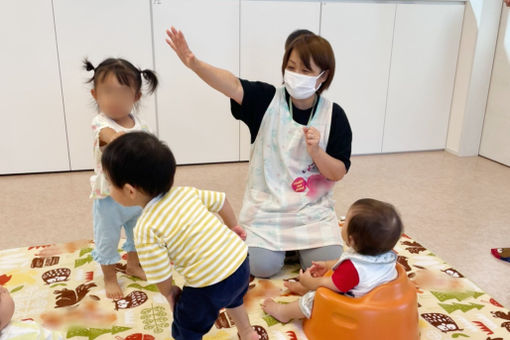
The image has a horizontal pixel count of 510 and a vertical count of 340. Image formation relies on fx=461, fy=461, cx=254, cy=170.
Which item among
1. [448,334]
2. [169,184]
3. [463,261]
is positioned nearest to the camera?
[169,184]

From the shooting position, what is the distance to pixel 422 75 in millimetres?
3438

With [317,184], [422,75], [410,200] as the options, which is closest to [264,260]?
[317,184]

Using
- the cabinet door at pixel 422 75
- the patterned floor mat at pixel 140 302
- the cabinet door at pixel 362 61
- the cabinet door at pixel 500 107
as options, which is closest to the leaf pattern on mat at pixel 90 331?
the patterned floor mat at pixel 140 302

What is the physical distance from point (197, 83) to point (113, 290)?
1.70 meters

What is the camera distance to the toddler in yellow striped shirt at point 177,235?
1099mm

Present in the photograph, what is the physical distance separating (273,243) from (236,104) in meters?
0.55

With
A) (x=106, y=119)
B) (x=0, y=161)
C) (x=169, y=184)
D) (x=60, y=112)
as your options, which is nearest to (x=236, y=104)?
(x=106, y=119)

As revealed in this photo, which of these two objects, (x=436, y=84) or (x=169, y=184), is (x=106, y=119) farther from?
(x=436, y=84)

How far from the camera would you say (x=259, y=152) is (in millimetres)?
1801

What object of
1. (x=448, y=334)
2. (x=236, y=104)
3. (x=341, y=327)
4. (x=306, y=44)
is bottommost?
(x=448, y=334)

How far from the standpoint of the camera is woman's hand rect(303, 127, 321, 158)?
161cm

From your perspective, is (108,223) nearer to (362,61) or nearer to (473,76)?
(362,61)

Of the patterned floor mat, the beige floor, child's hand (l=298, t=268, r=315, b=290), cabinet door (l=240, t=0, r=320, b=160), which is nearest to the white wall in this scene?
the beige floor

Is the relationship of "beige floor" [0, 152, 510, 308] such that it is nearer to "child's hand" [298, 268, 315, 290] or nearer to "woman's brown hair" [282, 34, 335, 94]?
"child's hand" [298, 268, 315, 290]
